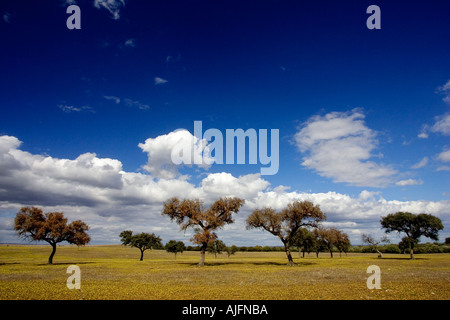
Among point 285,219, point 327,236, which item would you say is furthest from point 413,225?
point 285,219

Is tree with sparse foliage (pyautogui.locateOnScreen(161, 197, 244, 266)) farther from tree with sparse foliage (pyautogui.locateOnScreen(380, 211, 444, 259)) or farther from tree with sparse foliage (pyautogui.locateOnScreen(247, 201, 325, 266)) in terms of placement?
tree with sparse foliage (pyautogui.locateOnScreen(380, 211, 444, 259))

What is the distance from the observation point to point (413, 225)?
75812 mm

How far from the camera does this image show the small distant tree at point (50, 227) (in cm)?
5350

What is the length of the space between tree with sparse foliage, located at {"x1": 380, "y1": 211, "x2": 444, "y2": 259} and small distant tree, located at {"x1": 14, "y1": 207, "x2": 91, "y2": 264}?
81631 millimetres

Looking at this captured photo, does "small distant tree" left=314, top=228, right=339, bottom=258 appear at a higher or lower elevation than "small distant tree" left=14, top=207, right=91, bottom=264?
lower

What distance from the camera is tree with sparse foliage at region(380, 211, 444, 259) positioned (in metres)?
72.7

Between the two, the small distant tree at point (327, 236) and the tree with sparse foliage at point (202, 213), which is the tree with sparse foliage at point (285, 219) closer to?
the tree with sparse foliage at point (202, 213)

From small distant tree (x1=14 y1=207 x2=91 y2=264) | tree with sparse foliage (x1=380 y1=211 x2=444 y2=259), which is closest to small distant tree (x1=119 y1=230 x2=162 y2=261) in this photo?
small distant tree (x1=14 y1=207 x2=91 y2=264)

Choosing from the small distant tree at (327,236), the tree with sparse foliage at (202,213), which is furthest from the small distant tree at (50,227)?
the small distant tree at (327,236)

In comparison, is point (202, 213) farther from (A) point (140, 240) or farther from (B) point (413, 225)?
(B) point (413, 225)
